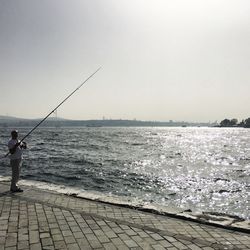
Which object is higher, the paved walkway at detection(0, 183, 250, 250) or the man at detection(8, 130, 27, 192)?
the man at detection(8, 130, 27, 192)

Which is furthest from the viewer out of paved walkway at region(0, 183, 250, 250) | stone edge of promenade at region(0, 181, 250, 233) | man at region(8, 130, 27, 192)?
man at region(8, 130, 27, 192)

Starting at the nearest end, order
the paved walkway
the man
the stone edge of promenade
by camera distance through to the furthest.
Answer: the paved walkway
the stone edge of promenade
the man

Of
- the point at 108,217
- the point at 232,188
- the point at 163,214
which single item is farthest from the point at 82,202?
the point at 232,188

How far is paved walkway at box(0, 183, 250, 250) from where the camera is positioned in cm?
593

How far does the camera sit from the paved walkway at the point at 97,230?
19.4ft

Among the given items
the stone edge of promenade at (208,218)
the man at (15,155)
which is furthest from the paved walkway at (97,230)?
the man at (15,155)

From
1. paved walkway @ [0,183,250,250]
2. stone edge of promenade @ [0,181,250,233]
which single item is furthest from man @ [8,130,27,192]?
stone edge of promenade @ [0,181,250,233]

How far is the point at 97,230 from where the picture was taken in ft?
21.7

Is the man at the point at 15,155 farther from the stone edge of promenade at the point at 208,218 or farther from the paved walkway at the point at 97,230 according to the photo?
the stone edge of promenade at the point at 208,218

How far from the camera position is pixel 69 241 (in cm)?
601

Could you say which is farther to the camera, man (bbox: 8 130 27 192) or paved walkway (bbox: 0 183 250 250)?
man (bbox: 8 130 27 192)

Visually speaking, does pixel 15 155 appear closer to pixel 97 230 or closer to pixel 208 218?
pixel 97 230

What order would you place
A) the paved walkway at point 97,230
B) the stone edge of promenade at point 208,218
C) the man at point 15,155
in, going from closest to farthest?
1. the paved walkway at point 97,230
2. the stone edge of promenade at point 208,218
3. the man at point 15,155

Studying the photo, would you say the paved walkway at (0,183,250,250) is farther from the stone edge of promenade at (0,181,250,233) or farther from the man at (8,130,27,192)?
the man at (8,130,27,192)
